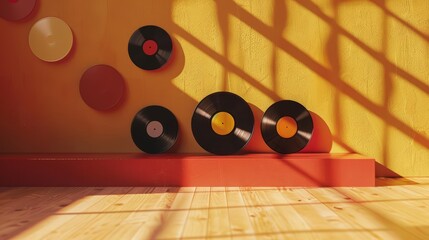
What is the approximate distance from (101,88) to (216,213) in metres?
1.79

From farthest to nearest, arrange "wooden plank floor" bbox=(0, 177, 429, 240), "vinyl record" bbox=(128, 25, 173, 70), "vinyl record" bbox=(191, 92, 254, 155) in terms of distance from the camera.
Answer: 1. "vinyl record" bbox=(128, 25, 173, 70)
2. "vinyl record" bbox=(191, 92, 254, 155)
3. "wooden plank floor" bbox=(0, 177, 429, 240)

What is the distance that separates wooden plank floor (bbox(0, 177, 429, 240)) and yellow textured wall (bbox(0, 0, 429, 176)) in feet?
2.09

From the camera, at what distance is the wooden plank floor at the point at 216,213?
199 cm

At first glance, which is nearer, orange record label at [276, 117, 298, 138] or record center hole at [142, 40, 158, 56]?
orange record label at [276, 117, 298, 138]

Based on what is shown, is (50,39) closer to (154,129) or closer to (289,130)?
(154,129)

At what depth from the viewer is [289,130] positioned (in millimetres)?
3488

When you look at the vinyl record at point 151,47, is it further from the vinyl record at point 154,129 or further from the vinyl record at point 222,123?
the vinyl record at point 222,123

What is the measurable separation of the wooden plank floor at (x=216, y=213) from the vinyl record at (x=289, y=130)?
469 mm

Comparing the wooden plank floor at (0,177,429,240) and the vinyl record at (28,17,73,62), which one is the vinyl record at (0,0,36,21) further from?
the wooden plank floor at (0,177,429,240)

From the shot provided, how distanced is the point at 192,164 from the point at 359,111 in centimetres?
159

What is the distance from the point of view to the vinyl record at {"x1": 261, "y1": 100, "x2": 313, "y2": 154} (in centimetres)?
349

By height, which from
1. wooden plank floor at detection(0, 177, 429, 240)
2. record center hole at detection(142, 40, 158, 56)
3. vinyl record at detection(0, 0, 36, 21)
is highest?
vinyl record at detection(0, 0, 36, 21)

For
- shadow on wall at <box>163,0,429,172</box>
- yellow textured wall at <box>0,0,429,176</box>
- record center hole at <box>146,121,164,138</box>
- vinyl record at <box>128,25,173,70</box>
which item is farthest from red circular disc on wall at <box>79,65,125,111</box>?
shadow on wall at <box>163,0,429,172</box>

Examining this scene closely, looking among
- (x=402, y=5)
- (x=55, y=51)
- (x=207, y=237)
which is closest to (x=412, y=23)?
(x=402, y=5)
